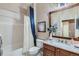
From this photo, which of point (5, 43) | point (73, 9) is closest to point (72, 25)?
point (73, 9)

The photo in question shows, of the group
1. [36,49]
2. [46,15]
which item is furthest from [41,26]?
[36,49]

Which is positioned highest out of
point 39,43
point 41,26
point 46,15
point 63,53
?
point 46,15

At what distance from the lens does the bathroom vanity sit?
4.69 ft

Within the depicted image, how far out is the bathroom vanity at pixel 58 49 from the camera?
4.69 ft

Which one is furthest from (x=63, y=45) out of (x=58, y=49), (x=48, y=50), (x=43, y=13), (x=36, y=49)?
(x=43, y=13)

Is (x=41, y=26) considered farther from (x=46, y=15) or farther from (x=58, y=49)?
(x=58, y=49)

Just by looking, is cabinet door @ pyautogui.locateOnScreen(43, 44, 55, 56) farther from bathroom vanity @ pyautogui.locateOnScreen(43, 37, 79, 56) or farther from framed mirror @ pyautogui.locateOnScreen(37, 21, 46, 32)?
framed mirror @ pyautogui.locateOnScreen(37, 21, 46, 32)

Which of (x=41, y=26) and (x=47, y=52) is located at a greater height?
(x=41, y=26)

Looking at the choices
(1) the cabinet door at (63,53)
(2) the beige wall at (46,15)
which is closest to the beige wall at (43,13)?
(2) the beige wall at (46,15)

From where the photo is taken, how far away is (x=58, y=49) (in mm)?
1479

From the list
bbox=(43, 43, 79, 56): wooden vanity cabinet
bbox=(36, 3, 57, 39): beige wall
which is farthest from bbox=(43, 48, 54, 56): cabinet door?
bbox=(36, 3, 57, 39): beige wall

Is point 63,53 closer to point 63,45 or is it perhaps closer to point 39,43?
point 63,45

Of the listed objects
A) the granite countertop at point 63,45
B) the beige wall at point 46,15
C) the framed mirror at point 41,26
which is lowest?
the granite countertop at point 63,45

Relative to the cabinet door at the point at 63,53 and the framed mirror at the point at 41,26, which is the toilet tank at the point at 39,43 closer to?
the framed mirror at the point at 41,26
